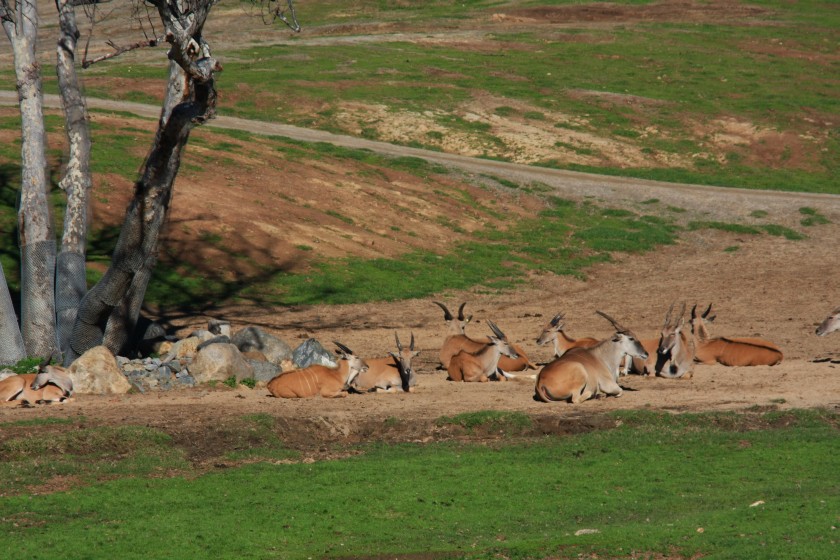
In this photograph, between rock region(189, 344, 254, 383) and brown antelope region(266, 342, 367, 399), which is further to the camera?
rock region(189, 344, 254, 383)

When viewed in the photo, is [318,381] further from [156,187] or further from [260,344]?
[156,187]

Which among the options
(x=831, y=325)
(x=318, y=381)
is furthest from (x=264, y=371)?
(x=831, y=325)

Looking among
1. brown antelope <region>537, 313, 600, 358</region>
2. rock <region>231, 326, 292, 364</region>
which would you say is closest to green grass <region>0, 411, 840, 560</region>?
rock <region>231, 326, 292, 364</region>

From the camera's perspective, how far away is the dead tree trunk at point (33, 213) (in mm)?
19859

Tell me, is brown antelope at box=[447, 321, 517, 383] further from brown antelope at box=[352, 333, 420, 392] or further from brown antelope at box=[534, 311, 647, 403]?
brown antelope at box=[534, 311, 647, 403]

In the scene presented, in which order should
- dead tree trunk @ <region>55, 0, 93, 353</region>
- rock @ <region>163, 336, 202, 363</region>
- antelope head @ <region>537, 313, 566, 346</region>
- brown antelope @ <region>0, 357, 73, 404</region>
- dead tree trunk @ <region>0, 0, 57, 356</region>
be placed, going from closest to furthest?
brown antelope @ <region>0, 357, 73, 404</region> → rock @ <region>163, 336, 202, 363</region> → dead tree trunk @ <region>0, 0, 57, 356</region> → dead tree trunk @ <region>55, 0, 93, 353</region> → antelope head @ <region>537, 313, 566, 346</region>

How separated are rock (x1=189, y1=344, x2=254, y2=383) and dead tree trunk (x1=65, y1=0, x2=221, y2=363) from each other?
1602mm

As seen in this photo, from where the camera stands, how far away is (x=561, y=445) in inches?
552

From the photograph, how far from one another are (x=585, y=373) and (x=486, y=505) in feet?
19.0

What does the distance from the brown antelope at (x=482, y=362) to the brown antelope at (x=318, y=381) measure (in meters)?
1.85

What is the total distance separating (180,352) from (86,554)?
996 cm

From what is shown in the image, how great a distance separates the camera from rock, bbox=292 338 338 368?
2002cm

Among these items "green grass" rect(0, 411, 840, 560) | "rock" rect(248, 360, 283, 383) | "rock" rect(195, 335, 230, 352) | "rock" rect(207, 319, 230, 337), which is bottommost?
"rock" rect(207, 319, 230, 337)

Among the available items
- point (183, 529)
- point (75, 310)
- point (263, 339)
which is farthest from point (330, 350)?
point (183, 529)
